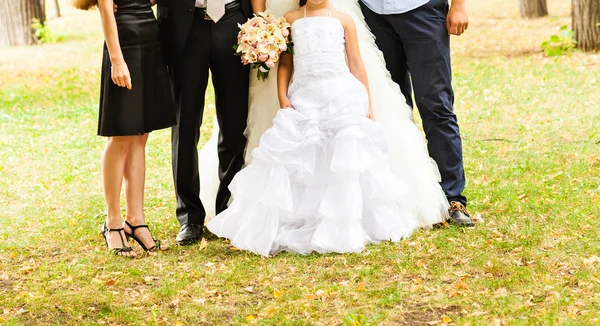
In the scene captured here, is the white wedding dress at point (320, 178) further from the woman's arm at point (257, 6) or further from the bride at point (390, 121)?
the woman's arm at point (257, 6)

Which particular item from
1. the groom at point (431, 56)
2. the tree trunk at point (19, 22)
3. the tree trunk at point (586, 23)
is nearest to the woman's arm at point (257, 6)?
the groom at point (431, 56)

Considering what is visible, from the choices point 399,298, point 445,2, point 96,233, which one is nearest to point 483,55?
point 445,2

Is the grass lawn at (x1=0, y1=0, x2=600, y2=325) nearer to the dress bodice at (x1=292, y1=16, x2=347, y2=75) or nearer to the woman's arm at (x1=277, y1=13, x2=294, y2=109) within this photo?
the woman's arm at (x1=277, y1=13, x2=294, y2=109)

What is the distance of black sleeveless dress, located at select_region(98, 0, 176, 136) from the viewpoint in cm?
500

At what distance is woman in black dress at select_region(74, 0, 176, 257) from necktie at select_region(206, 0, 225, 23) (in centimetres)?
34

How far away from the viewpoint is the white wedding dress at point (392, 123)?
5.47 meters

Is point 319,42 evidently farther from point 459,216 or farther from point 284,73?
point 459,216

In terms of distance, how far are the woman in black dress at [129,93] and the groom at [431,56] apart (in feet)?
5.01

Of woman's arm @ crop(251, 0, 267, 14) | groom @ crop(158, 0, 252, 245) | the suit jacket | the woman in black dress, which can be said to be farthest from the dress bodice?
the woman in black dress

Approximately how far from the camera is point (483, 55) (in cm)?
1398

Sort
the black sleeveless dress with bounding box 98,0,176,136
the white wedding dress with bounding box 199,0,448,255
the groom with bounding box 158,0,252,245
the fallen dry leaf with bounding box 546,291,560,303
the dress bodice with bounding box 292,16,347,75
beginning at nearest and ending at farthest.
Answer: the fallen dry leaf with bounding box 546,291,560,303 < the black sleeveless dress with bounding box 98,0,176,136 < the groom with bounding box 158,0,252,245 < the dress bodice with bounding box 292,16,347,75 < the white wedding dress with bounding box 199,0,448,255

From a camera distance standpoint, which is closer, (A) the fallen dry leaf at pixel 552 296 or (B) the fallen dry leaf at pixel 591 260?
(A) the fallen dry leaf at pixel 552 296

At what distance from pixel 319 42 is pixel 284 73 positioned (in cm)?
34

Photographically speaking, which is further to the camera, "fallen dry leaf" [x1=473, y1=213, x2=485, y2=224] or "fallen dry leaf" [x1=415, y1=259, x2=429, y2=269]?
"fallen dry leaf" [x1=473, y1=213, x2=485, y2=224]
